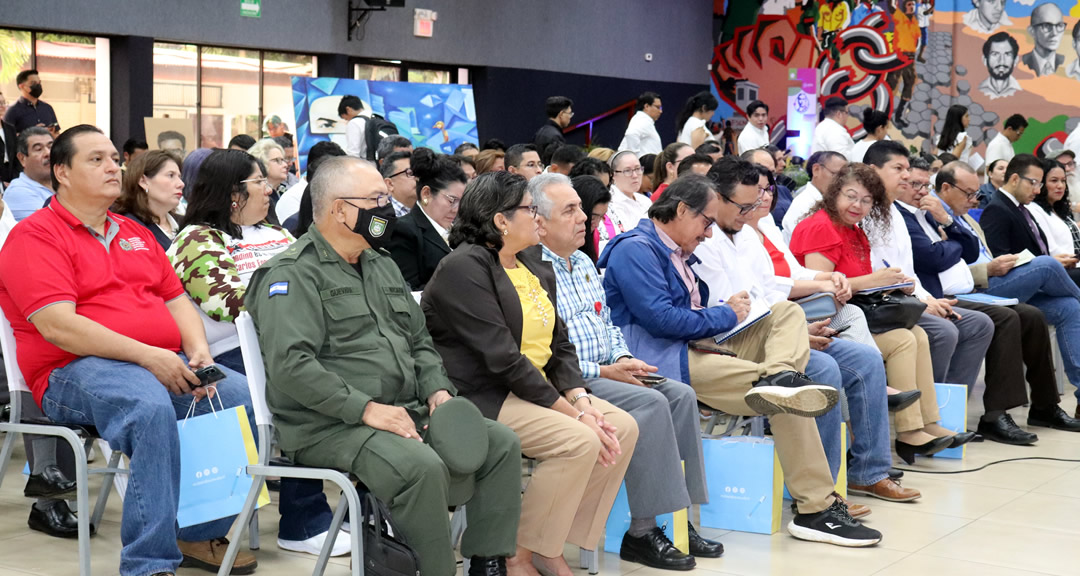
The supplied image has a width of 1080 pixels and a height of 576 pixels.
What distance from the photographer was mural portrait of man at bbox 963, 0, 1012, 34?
13.8 meters

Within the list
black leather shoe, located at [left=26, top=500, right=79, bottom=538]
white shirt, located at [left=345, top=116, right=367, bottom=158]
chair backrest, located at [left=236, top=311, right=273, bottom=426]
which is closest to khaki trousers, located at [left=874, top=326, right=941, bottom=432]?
chair backrest, located at [left=236, top=311, right=273, bottom=426]

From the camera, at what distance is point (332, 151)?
19.1 feet

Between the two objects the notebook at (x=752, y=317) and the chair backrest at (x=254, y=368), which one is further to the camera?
the notebook at (x=752, y=317)

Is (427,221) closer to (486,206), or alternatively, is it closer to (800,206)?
(486,206)

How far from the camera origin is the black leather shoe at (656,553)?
144 inches

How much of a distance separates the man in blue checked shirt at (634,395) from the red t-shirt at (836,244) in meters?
1.49

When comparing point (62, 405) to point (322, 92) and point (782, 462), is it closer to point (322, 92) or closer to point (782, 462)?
point (782, 462)

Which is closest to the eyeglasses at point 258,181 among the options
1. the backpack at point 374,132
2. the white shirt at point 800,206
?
the white shirt at point 800,206

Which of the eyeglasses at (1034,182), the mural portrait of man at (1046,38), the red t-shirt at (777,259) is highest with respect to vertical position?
the mural portrait of man at (1046,38)

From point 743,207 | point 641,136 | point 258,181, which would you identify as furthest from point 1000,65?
point 258,181

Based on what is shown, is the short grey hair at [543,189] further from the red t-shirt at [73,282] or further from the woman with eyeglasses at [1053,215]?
the woman with eyeglasses at [1053,215]

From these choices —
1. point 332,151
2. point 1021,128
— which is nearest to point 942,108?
point 1021,128

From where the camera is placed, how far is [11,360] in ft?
10.9

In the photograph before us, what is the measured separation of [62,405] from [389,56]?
371 inches
